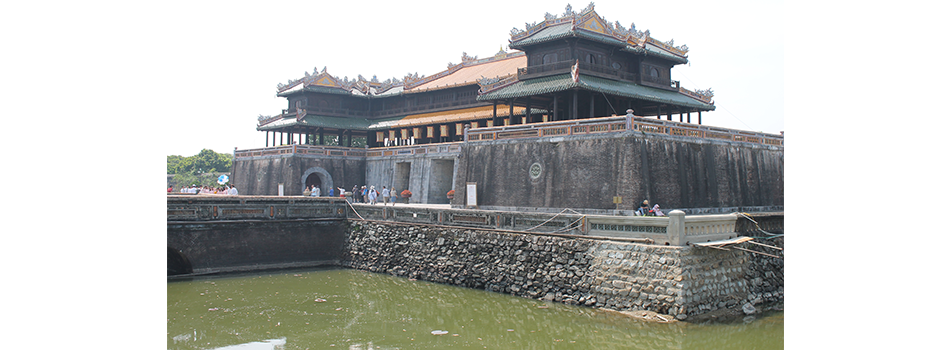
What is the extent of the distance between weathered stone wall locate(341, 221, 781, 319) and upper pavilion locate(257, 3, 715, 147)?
735 centimetres

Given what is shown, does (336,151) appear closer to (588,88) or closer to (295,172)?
(295,172)

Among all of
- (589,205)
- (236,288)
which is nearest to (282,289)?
(236,288)

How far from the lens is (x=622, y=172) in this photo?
20328 millimetres

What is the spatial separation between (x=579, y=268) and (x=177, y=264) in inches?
532

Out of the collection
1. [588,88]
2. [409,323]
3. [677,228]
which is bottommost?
[409,323]

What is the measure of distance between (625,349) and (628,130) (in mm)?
8568

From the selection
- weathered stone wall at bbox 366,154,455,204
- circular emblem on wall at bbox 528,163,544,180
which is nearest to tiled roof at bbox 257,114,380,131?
weathered stone wall at bbox 366,154,455,204

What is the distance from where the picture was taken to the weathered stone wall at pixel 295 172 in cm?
3478

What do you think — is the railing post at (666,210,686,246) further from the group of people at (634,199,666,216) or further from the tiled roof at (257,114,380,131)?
the tiled roof at (257,114,380,131)

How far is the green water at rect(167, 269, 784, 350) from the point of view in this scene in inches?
559

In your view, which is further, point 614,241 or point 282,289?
point 282,289

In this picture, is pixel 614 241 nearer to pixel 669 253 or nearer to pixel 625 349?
pixel 669 253

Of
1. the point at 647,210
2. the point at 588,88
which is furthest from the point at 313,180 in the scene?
the point at 647,210

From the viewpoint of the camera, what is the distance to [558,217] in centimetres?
1845
